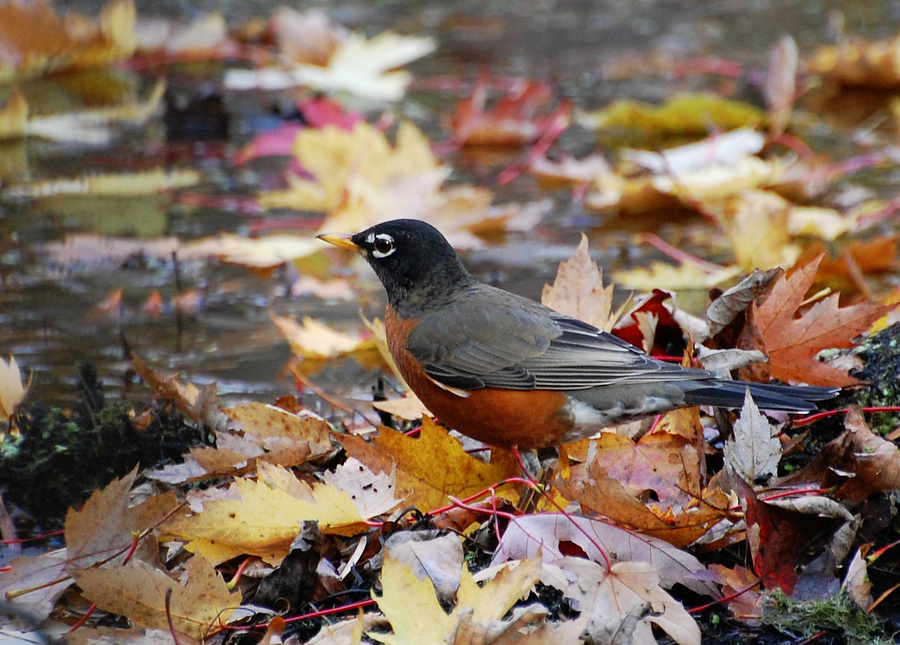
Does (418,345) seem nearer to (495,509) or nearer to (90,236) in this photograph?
(495,509)

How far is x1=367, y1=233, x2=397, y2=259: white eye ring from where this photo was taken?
3.70 metres

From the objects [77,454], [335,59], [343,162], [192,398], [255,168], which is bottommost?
[255,168]

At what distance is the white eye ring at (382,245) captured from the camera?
3.70 metres

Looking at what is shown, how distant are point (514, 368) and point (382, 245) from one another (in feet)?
2.39

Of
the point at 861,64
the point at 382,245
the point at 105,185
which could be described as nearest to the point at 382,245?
the point at 382,245

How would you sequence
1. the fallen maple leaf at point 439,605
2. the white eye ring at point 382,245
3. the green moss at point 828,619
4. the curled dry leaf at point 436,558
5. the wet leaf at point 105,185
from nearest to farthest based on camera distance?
the fallen maple leaf at point 439,605 → the green moss at point 828,619 → the curled dry leaf at point 436,558 → the white eye ring at point 382,245 → the wet leaf at point 105,185

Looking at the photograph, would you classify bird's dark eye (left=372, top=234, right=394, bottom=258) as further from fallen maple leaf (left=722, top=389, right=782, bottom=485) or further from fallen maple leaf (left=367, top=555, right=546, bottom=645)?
fallen maple leaf (left=367, top=555, right=546, bottom=645)

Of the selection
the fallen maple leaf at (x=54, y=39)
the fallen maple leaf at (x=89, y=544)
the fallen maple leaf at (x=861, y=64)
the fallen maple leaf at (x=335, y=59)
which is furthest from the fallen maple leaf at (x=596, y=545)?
the fallen maple leaf at (x=861, y=64)

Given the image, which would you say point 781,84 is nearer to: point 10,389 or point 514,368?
point 514,368

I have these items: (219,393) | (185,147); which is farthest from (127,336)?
(185,147)

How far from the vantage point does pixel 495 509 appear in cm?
267

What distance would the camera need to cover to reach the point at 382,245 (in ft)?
12.2

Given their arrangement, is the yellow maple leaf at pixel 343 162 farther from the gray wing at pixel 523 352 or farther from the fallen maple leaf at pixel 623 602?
the fallen maple leaf at pixel 623 602

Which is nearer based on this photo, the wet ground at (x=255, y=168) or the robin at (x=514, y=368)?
the robin at (x=514, y=368)
